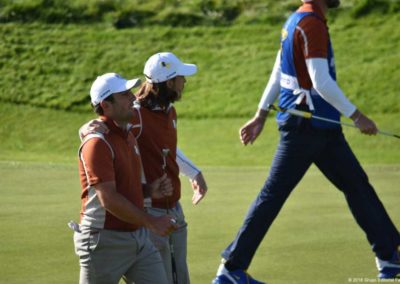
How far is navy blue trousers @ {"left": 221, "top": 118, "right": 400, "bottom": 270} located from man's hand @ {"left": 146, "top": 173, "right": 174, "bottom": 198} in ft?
4.16

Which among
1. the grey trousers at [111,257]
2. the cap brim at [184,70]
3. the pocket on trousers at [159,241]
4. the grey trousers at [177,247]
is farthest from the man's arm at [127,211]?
the cap brim at [184,70]

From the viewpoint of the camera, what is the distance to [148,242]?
620cm

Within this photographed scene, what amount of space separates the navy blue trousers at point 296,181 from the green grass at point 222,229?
0.32 m

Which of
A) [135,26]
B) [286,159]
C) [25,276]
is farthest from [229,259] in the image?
[135,26]

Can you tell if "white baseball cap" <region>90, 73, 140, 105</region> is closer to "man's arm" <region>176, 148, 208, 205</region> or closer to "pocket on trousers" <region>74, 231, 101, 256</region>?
"pocket on trousers" <region>74, 231, 101, 256</region>

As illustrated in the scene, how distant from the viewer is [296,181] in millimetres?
7617

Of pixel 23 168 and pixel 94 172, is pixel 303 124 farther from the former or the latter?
pixel 23 168

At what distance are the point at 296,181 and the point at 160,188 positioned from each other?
Answer: 1.49 meters

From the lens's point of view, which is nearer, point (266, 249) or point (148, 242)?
point (148, 242)

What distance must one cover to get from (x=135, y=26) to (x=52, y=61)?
2561 millimetres

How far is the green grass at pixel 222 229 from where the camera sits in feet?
26.2

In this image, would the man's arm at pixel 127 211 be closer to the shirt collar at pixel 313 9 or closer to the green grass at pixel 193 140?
the shirt collar at pixel 313 9

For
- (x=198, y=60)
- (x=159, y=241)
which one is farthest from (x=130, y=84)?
(x=198, y=60)

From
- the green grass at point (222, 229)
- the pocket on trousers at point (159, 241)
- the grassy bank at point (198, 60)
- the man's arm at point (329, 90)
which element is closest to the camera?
the pocket on trousers at point (159, 241)
